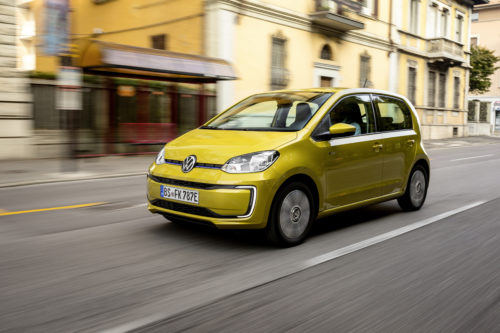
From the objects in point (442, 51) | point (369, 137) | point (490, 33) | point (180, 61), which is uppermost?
point (490, 33)

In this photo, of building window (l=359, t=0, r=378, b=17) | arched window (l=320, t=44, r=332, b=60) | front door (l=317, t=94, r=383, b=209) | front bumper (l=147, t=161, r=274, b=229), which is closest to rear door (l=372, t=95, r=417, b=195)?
front door (l=317, t=94, r=383, b=209)

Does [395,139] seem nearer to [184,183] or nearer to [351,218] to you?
[351,218]

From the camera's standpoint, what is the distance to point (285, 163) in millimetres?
4789

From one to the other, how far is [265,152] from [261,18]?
15.5 meters

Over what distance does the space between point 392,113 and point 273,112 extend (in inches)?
68.2

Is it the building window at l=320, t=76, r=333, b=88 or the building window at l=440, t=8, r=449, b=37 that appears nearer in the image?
the building window at l=320, t=76, r=333, b=88

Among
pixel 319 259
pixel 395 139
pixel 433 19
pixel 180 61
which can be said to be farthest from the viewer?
pixel 433 19

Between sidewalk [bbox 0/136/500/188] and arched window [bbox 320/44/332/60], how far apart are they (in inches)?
463

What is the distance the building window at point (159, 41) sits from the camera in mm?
19777

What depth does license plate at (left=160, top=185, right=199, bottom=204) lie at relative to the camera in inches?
187

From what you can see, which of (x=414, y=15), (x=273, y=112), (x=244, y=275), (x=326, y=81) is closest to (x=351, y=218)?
(x=273, y=112)

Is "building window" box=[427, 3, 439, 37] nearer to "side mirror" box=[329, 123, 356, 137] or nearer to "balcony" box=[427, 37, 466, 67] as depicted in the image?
"balcony" box=[427, 37, 466, 67]

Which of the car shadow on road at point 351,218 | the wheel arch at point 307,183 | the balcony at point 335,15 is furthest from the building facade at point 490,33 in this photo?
the wheel arch at point 307,183

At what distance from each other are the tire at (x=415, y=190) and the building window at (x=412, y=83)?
24088mm
